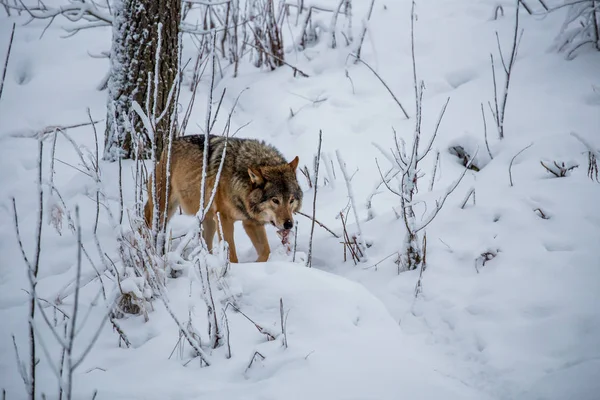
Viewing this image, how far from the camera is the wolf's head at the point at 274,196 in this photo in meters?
4.18

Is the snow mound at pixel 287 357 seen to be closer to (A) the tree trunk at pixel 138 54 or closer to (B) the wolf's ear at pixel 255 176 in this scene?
(B) the wolf's ear at pixel 255 176

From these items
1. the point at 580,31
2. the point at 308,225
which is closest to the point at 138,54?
the point at 308,225

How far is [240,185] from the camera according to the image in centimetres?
434

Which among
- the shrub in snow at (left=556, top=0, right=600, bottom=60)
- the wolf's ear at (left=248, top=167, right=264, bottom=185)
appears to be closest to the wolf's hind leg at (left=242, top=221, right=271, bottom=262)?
the wolf's ear at (left=248, top=167, right=264, bottom=185)

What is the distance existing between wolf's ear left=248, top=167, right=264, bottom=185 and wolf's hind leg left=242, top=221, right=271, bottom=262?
1.63 ft

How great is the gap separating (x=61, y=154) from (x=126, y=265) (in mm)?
3488

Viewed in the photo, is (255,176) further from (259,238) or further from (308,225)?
(308,225)

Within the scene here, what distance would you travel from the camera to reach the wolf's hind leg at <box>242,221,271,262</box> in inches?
178

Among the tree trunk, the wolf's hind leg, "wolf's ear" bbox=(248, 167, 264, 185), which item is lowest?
the wolf's hind leg

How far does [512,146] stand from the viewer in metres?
4.51

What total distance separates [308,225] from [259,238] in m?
0.55

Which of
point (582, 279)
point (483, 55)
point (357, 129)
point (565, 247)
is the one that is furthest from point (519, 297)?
point (483, 55)

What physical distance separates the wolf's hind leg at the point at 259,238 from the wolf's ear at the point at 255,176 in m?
0.50

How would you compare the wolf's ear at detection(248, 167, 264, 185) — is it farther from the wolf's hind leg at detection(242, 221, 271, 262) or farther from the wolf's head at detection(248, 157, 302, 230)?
the wolf's hind leg at detection(242, 221, 271, 262)
